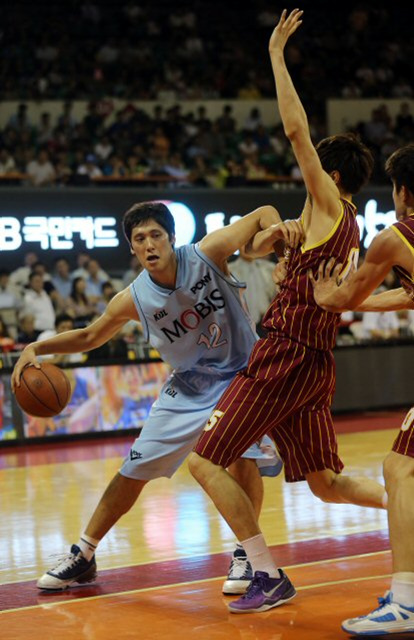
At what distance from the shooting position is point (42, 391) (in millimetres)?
5461

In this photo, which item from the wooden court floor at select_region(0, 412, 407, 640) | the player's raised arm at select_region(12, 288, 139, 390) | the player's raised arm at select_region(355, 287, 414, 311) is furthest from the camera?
the player's raised arm at select_region(12, 288, 139, 390)

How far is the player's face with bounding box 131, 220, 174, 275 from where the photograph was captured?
5.19 m

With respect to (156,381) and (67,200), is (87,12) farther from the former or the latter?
(156,381)

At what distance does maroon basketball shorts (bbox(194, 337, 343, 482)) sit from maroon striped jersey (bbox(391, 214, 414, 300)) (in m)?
0.62

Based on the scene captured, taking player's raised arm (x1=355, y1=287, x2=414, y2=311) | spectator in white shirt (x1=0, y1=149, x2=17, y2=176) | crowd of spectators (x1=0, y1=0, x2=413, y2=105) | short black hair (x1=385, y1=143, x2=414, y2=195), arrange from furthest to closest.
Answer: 1. crowd of spectators (x1=0, y1=0, x2=413, y2=105)
2. spectator in white shirt (x1=0, y1=149, x2=17, y2=176)
3. player's raised arm (x1=355, y1=287, x2=414, y2=311)
4. short black hair (x1=385, y1=143, x2=414, y2=195)

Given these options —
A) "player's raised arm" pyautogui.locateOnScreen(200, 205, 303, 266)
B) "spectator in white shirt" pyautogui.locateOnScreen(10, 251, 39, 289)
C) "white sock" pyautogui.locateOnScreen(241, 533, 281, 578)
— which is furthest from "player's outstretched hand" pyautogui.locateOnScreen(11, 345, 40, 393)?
"spectator in white shirt" pyautogui.locateOnScreen(10, 251, 39, 289)

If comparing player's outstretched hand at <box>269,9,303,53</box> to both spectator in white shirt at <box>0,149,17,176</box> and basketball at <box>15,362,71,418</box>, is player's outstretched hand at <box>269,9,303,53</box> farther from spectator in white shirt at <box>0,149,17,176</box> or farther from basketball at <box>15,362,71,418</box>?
spectator in white shirt at <box>0,149,17,176</box>

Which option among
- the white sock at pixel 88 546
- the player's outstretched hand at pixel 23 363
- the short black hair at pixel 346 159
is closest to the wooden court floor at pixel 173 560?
the white sock at pixel 88 546

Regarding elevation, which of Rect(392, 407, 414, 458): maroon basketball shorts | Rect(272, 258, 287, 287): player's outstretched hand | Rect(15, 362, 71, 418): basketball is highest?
Rect(272, 258, 287, 287): player's outstretched hand

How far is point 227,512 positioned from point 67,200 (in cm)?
1120

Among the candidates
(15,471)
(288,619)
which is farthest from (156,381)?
(288,619)

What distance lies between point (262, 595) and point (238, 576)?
1.32 feet

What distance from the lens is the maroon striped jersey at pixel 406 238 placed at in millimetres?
4133

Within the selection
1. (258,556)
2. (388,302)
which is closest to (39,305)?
(388,302)
